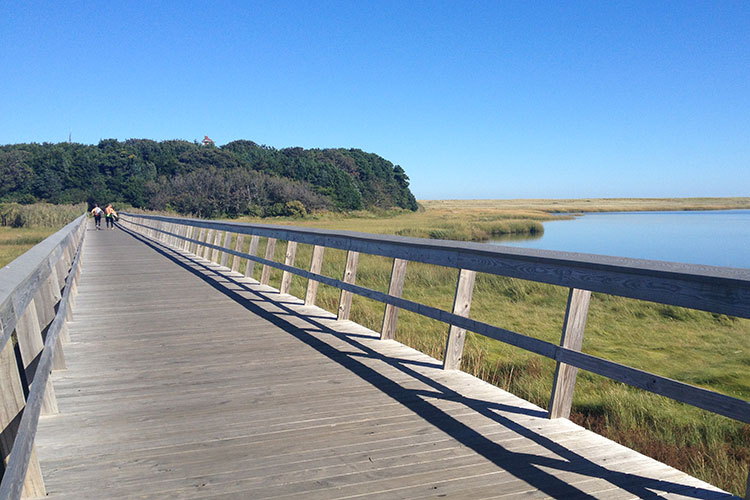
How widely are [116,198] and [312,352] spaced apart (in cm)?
11520

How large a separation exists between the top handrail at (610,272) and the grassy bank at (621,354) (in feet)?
7.19

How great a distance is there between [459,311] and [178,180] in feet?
306

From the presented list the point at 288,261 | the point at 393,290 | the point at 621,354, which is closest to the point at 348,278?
the point at 393,290

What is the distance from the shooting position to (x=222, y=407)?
4.52m

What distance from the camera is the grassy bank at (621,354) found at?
666cm

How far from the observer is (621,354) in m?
12.1

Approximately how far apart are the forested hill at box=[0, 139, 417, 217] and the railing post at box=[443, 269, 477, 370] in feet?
261

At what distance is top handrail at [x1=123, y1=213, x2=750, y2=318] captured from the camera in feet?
9.67

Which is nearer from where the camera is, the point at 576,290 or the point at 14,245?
the point at 576,290

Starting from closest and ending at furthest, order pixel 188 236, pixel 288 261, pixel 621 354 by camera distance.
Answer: pixel 288 261 < pixel 621 354 < pixel 188 236

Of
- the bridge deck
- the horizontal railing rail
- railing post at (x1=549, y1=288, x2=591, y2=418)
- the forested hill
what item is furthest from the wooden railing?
the forested hill

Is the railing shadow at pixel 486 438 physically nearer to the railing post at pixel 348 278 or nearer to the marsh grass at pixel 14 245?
the railing post at pixel 348 278

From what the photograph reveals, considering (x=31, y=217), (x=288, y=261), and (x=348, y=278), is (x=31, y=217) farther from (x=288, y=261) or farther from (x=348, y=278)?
(x=348, y=278)

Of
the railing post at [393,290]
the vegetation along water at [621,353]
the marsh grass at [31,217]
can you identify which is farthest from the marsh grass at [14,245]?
the railing post at [393,290]
